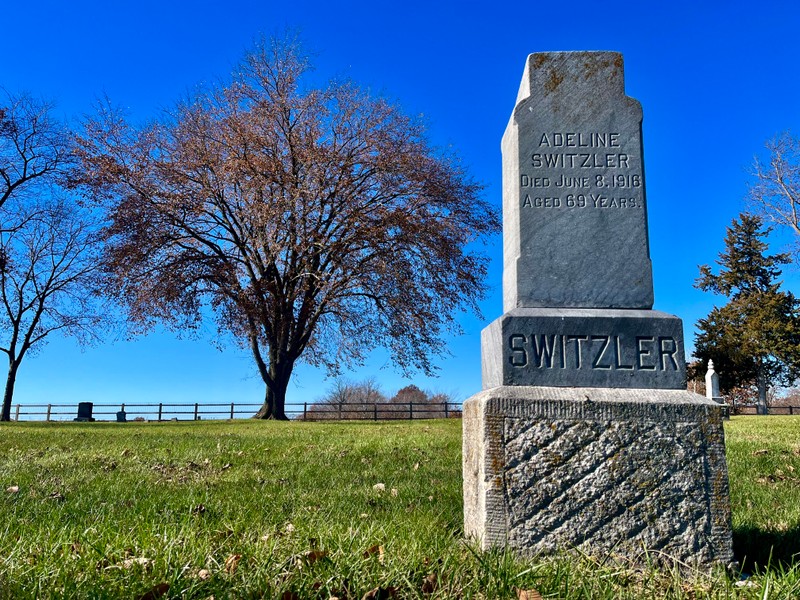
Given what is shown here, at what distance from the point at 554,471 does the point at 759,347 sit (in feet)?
126

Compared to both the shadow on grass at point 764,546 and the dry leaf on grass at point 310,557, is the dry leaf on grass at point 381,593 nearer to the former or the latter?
the dry leaf on grass at point 310,557

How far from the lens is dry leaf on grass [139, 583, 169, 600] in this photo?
248 cm

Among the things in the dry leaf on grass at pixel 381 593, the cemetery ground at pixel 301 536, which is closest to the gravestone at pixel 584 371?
the cemetery ground at pixel 301 536

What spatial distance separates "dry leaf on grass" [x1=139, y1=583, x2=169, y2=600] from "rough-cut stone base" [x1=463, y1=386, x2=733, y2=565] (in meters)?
1.54

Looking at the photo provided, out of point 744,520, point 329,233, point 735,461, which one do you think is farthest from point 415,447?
point 329,233

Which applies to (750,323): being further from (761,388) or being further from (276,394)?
(276,394)

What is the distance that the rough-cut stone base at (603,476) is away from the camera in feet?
10.9

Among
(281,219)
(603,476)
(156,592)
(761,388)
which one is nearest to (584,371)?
(603,476)

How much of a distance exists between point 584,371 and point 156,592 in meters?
2.39

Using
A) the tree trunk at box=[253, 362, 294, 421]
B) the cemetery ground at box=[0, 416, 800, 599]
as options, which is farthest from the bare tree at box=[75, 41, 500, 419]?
the cemetery ground at box=[0, 416, 800, 599]

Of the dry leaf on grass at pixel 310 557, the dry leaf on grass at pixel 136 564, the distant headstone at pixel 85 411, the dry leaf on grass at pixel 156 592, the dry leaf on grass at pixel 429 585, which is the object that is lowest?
the distant headstone at pixel 85 411

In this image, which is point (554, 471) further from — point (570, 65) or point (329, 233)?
point (329, 233)

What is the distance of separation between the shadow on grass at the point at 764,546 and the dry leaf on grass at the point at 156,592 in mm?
3059

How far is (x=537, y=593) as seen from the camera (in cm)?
261
